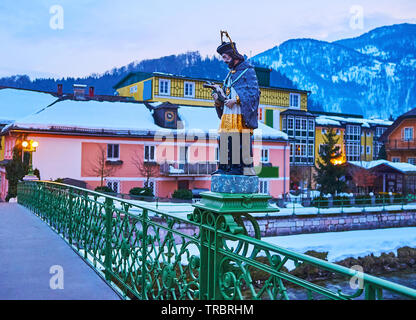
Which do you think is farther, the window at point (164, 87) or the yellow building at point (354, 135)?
the yellow building at point (354, 135)

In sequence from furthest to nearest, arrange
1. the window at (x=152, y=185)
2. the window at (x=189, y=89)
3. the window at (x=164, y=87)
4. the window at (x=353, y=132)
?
1. the window at (x=353, y=132)
2. the window at (x=189, y=89)
3. the window at (x=164, y=87)
4. the window at (x=152, y=185)

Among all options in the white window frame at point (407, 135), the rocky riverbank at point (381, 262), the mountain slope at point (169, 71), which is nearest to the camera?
the rocky riverbank at point (381, 262)

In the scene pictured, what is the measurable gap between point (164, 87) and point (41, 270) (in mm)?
41584

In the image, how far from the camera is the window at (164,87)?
46406mm

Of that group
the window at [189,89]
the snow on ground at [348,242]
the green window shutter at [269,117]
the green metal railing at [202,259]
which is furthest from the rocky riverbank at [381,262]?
the window at [189,89]

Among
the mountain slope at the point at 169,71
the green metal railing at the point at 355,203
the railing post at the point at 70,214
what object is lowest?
the green metal railing at the point at 355,203

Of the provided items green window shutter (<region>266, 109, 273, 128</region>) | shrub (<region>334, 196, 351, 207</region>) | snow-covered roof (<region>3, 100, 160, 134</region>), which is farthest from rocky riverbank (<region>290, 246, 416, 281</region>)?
green window shutter (<region>266, 109, 273, 128</region>)

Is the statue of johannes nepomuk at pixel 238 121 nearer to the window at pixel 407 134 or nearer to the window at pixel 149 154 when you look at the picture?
the window at pixel 149 154

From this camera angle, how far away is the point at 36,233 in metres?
9.75

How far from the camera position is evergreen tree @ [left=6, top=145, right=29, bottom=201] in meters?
27.0

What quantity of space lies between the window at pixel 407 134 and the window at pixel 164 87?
27.3 metres

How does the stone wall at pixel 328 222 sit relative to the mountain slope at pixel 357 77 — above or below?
below
